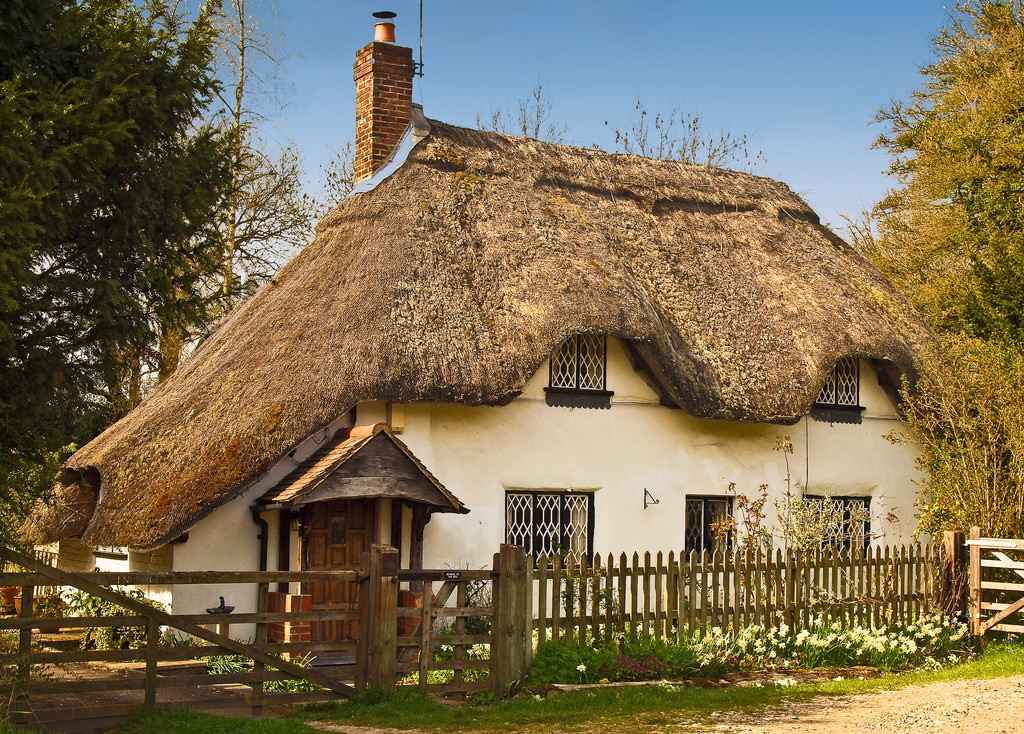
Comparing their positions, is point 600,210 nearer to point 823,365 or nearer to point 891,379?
point 823,365

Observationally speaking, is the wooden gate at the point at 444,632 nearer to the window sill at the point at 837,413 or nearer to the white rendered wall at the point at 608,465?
the white rendered wall at the point at 608,465

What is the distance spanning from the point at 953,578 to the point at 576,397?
204 inches

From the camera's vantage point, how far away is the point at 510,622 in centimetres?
949

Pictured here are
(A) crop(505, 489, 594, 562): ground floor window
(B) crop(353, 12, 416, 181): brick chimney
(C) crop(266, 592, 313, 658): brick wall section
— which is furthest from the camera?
(B) crop(353, 12, 416, 181): brick chimney

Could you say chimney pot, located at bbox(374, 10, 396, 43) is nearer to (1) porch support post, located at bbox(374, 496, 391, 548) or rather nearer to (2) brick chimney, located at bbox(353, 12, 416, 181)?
(2) brick chimney, located at bbox(353, 12, 416, 181)

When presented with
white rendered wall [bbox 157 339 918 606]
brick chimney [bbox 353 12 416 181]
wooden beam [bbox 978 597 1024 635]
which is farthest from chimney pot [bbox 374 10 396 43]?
wooden beam [bbox 978 597 1024 635]

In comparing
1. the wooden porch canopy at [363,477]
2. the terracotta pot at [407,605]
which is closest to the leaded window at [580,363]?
the wooden porch canopy at [363,477]

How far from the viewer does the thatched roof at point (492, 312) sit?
11891 mm

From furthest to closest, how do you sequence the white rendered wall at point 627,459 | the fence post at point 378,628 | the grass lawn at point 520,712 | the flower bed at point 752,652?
the white rendered wall at point 627,459 < the flower bed at point 752,652 < the fence post at point 378,628 < the grass lawn at point 520,712

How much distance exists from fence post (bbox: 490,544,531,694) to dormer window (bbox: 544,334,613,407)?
14.1ft

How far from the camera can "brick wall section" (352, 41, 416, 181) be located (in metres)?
15.5

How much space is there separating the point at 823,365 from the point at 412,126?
6812 millimetres

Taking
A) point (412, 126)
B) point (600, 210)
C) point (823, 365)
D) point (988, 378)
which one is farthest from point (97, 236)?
point (988, 378)

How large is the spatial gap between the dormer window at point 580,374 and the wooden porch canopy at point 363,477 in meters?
2.38
